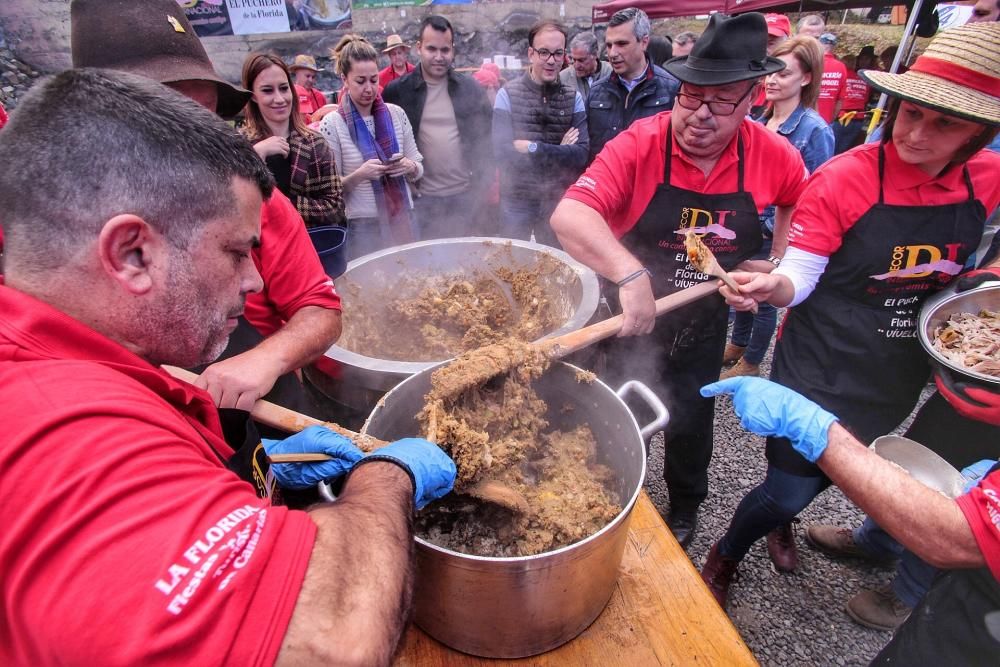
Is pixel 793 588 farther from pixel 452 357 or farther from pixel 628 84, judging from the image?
pixel 628 84

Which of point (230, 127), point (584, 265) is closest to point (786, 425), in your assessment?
point (584, 265)

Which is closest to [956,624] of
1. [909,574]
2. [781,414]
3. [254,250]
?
[781,414]

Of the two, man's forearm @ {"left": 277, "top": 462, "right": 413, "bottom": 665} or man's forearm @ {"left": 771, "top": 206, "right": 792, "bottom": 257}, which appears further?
man's forearm @ {"left": 771, "top": 206, "right": 792, "bottom": 257}

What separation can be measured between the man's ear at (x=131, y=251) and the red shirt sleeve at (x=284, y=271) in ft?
3.69

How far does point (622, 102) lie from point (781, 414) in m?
3.97

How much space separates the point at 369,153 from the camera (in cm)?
501

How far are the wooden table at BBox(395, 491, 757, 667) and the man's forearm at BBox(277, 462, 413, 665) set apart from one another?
0.64m

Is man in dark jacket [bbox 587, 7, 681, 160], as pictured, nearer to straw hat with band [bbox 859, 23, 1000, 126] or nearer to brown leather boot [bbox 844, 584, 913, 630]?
straw hat with band [bbox 859, 23, 1000, 126]

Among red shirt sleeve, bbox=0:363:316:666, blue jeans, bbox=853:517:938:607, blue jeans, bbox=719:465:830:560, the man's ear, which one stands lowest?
blue jeans, bbox=853:517:938:607

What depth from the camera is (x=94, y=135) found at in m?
1.02

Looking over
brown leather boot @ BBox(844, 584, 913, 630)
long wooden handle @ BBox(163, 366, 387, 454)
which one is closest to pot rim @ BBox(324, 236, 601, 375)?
long wooden handle @ BBox(163, 366, 387, 454)

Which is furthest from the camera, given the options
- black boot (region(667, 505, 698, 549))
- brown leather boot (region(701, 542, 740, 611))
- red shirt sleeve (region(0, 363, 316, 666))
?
black boot (region(667, 505, 698, 549))

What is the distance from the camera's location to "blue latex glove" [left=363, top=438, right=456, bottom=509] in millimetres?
1240

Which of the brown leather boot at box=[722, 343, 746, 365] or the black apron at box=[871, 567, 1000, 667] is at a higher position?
the black apron at box=[871, 567, 1000, 667]
